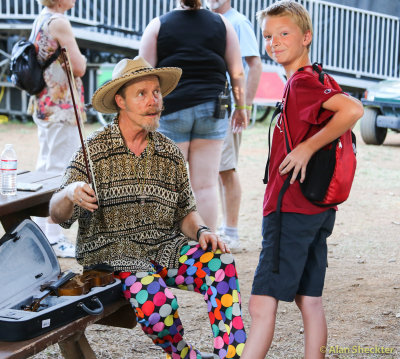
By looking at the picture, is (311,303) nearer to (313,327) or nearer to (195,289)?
(313,327)

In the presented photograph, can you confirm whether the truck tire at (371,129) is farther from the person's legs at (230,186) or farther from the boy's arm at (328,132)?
the boy's arm at (328,132)

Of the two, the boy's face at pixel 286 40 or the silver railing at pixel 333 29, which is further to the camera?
the silver railing at pixel 333 29

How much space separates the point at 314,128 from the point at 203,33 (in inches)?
76.6

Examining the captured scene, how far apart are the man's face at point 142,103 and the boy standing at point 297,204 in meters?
0.57

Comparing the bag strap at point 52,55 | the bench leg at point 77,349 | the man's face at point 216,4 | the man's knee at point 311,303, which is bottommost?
the bench leg at point 77,349

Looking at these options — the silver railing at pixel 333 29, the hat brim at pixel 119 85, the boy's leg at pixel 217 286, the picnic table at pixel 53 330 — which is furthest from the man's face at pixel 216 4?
the silver railing at pixel 333 29

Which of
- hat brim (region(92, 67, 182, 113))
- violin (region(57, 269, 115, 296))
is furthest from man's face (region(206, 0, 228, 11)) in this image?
violin (region(57, 269, 115, 296))

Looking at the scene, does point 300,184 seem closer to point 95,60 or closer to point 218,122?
point 218,122

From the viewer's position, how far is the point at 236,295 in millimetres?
3158

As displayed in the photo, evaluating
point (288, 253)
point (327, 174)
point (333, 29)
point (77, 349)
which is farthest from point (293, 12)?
point (333, 29)

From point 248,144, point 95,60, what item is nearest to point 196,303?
point 248,144

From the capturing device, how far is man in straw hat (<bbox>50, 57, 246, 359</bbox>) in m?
3.11

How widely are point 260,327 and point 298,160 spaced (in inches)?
26.2

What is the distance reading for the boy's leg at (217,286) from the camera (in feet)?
10.1
